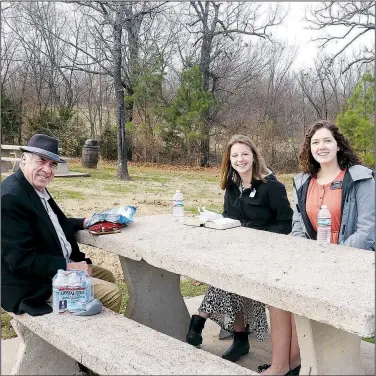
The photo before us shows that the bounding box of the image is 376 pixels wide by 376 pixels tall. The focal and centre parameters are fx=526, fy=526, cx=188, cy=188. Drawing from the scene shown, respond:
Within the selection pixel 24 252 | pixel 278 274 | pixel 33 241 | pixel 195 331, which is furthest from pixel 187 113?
pixel 278 274

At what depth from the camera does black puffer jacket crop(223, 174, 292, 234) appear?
343 cm

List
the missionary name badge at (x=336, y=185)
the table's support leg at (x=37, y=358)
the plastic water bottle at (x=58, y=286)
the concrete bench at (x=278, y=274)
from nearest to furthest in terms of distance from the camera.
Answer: the concrete bench at (x=278, y=274), the plastic water bottle at (x=58, y=286), the table's support leg at (x=37, y=358), the missionary name badge at (x=336, y=185)

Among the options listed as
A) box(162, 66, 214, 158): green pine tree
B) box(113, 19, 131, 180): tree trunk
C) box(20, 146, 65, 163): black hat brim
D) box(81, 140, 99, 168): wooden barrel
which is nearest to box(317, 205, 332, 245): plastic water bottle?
box(20, 146, 65, 163): black hat brim

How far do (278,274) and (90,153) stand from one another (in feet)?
45.6

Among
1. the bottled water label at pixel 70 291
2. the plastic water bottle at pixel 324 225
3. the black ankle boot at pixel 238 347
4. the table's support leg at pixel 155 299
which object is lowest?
the black ankle boot at pixel 238 347

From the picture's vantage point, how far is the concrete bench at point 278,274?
196 cm

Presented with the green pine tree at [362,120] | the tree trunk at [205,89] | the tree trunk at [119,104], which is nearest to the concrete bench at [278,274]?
the green pine tree at [362,120]

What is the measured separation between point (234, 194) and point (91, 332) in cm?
153

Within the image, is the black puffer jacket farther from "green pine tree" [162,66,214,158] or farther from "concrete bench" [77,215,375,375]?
"green pine tree" [162,66,214,158]

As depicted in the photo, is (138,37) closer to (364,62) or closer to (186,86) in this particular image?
(186,86)

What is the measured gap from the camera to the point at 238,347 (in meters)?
3.20

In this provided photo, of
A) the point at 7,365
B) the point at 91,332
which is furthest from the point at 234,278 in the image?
the point at 7,365

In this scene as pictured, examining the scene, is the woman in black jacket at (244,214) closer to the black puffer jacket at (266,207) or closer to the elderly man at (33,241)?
the black puffer jacket at (266,207)

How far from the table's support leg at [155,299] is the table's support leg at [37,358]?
60 cm
